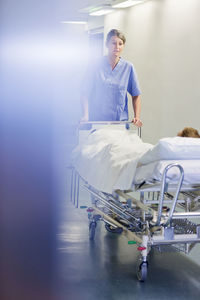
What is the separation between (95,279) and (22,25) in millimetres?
1884

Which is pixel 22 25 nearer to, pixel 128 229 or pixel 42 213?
pixel 42 213

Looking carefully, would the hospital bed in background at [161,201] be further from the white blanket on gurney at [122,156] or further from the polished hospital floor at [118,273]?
the polished hospital floor at [118,273]

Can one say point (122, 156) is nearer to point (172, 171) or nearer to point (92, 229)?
point (172, 171)

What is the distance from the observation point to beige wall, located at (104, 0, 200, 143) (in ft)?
16.8

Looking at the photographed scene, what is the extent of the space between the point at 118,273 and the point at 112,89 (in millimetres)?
1399

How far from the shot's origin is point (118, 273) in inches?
91.1

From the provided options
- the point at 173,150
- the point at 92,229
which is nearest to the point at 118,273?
the point at 92,229

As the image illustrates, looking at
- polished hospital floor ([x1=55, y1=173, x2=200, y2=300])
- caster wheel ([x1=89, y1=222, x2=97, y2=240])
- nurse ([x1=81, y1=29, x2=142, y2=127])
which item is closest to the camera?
polished hospital floor ([x1=55, y1=173, x2=200, y2=300])

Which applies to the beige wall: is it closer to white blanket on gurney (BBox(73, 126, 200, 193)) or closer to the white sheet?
white blanket on gurney (BBox(73, 126, 200, 193))

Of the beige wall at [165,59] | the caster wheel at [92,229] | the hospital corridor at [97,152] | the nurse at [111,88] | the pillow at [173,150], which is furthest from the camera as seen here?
the beige wall at [165,59]

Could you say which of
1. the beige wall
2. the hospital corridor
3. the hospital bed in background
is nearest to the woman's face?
the hospital corridor

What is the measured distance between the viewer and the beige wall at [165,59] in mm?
5133

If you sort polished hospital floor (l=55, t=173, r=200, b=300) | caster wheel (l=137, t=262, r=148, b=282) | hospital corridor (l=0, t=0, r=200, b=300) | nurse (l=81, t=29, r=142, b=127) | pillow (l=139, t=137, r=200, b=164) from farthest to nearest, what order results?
1. nurse (l=81, t=29, r=142, b=127)
2. caster wheel (l=137, t=262, r=148, b=282)
3. polished hospital floor (l=55, t=173, r=200, b=300)
4. pillow (l=139, t=137, r=200, b=164)
5. hospital corridor (l=0, t=0, r=200, b=300)

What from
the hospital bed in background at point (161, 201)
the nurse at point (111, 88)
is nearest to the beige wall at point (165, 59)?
the nurse at point (111, 88)
